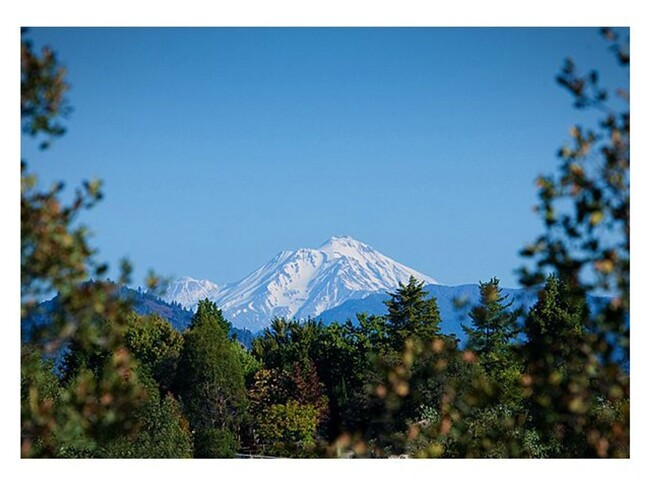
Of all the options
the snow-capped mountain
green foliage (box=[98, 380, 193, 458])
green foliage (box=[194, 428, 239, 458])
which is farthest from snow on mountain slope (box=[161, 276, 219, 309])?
green foliage (box=[98, 380, 193, 458])

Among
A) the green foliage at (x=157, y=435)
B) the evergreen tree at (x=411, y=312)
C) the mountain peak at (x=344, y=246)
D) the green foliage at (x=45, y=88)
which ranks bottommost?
the green foliage at (x=157, y=435)

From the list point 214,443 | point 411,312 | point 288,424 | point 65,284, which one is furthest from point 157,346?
point 65,284

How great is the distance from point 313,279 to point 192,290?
4.91m

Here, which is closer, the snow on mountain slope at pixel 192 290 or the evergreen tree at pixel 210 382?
the evergreen tree at pixel 210 382

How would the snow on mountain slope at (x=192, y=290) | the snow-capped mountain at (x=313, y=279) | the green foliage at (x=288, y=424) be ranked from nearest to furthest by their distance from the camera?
the green foliage at (x=288, y=424), the snow on mountain slope at (x=192, y=290), the snow-capped mountain at (x=313, y=279)

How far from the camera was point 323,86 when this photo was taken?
874 cm

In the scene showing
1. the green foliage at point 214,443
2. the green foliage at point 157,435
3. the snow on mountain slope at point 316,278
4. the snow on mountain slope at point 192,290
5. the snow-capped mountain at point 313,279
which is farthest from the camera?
the snow on mountain slope at point 316,278

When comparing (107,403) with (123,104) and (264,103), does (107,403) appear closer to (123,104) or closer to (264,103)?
(123,104)

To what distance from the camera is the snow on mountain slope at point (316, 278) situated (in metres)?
21.0

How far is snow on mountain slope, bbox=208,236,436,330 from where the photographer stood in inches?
Result: 825

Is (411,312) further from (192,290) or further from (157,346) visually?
(157,346)

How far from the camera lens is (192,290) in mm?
19984

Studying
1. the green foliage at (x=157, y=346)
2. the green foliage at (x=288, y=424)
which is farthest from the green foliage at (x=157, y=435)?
the green foliage at (x=157, y=346)

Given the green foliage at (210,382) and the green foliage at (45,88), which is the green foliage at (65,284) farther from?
Answer: the green foliage at (210,382)
